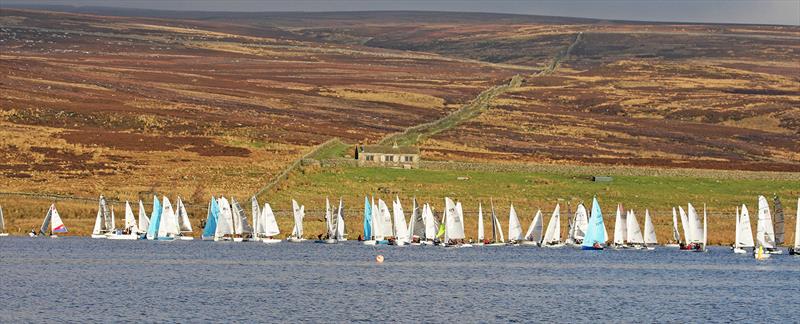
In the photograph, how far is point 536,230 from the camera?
9550cm

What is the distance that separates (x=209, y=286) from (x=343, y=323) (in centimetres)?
1416

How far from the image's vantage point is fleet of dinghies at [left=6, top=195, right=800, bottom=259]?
93.6 metres

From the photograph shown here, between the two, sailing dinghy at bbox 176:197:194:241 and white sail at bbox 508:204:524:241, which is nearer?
white sail at bbox 508:204:524:241

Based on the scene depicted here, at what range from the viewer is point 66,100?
178 meters

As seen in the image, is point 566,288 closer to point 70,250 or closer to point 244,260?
point 244,260

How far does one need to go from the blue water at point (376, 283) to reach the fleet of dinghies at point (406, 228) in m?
0.91

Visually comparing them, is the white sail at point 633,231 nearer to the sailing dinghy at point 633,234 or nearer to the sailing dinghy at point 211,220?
the sailing dinghy at point 633,234

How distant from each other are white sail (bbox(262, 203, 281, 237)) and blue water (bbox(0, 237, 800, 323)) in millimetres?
1827

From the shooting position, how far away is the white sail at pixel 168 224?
3762 inches

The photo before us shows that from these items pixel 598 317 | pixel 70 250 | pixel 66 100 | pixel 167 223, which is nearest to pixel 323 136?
pixel 66 100

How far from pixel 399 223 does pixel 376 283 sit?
2120 cm

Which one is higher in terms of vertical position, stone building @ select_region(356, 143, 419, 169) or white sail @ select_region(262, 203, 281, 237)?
stone building @ select_region(356, 143, 419, 169)

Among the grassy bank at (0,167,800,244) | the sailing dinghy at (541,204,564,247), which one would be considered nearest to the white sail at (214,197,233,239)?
the grassy bank at (0,167,800,244)

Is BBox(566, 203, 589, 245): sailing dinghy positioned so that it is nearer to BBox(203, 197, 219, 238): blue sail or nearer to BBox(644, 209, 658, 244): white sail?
BBox(644, 209, 658, 244): white sail
